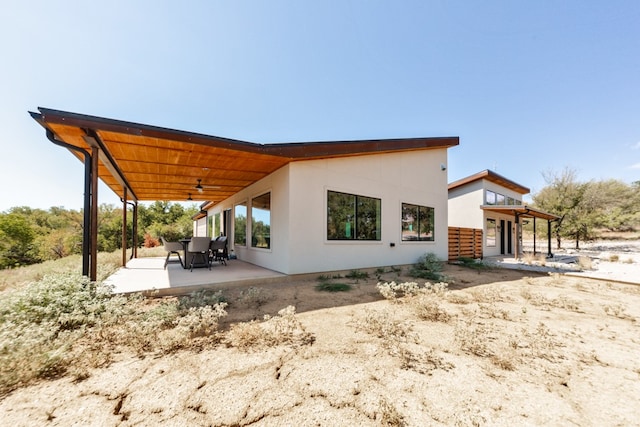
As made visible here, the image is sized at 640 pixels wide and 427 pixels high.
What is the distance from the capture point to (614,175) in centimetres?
2950

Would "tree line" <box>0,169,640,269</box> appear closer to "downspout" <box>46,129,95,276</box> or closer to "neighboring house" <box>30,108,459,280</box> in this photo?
"neighboring house" <box>30,108,459,280</box>

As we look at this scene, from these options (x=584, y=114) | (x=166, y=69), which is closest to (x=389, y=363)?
(x=166, y=69)

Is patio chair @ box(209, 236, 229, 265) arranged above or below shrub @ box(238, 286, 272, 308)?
above

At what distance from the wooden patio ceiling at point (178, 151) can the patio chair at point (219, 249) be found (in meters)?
1.95

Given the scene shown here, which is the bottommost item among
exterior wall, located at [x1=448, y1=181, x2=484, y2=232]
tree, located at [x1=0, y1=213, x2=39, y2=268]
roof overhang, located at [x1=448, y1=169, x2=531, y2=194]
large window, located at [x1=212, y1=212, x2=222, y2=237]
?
tree, located at [x1=0, y1=213, x2=39, y2=268]

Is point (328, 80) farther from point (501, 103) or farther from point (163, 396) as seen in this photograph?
point (163, 396)

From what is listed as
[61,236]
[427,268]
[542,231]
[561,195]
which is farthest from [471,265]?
[61,236]

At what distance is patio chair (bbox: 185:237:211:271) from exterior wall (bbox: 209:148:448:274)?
4.89 ft

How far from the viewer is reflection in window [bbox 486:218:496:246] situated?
13.8m

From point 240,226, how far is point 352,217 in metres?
4.90

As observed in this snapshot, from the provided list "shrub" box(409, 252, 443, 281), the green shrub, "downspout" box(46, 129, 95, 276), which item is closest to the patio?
"downspout" box(46, 129, 95, 276)

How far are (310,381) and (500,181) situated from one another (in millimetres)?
16217

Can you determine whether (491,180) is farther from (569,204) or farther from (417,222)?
(569,204)

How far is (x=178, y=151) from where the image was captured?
5.31m
